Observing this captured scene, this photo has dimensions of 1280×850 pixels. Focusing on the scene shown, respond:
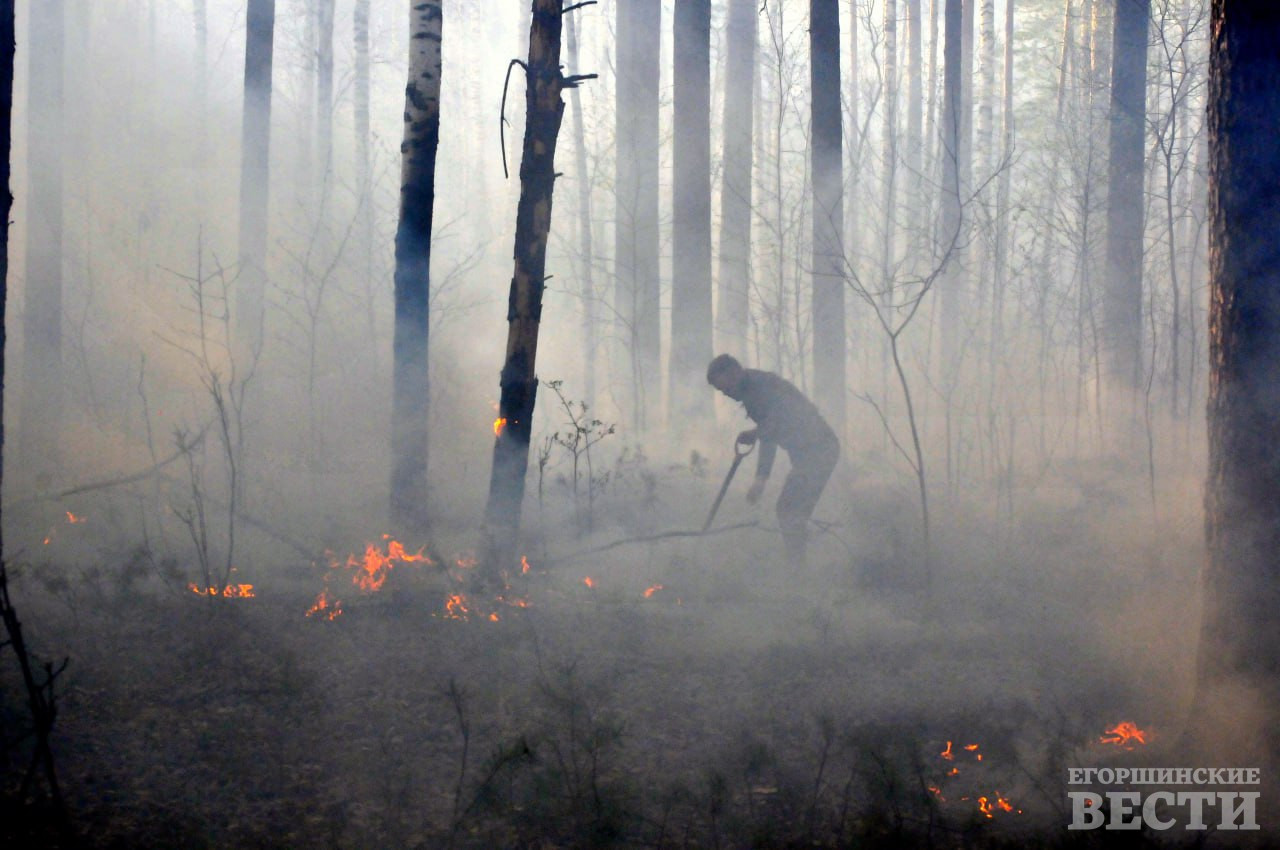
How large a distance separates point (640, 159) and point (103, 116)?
43.9 ft

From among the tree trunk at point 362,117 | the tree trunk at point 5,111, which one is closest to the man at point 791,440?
the tree trunk at point 5,111

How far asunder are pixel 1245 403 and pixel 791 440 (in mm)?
3924

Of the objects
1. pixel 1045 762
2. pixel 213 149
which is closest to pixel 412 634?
pixel 1045 762

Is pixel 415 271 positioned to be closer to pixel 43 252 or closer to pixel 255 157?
pixel 255 157

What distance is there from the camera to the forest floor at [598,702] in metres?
3.72

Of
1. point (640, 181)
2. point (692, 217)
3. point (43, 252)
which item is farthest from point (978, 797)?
point (43, 252)

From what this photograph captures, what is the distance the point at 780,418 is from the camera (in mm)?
7449

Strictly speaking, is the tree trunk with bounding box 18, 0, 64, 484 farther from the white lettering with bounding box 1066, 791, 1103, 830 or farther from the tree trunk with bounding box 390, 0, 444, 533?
the white lettering with bounding box 1066, 791, 1103, 830

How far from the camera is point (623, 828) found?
3686 millimetres

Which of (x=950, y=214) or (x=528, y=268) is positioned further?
(x=950, y=214)

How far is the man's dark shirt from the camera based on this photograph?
743 cm

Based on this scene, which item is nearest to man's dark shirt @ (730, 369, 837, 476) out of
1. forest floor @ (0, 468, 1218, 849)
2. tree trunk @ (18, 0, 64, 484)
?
forest floor @ (0, 468, 1218, 849)

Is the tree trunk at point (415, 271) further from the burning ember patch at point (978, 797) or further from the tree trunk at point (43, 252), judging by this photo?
the tree trunk at point (43, 252)

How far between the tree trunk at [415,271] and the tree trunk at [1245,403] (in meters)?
5.48
